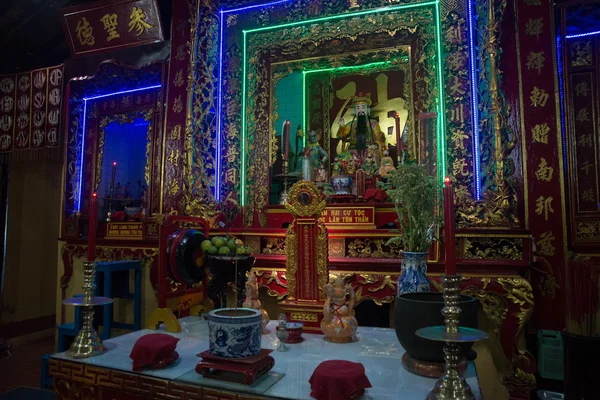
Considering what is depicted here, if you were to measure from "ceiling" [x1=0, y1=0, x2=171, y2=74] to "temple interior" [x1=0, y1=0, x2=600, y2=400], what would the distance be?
0.03 meters

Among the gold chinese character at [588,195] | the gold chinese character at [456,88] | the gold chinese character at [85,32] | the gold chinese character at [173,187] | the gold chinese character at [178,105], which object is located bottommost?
the gold chinese character at [588,195]

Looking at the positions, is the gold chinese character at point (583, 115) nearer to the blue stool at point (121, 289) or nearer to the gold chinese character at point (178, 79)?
the gold chinese character at point (178, 79)

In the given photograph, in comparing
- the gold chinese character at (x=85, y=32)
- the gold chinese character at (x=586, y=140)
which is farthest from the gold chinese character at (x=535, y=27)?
the gold chinese character at (x=85, y=32)

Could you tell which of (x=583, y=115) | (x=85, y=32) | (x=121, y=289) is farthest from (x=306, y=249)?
(x=85, y=32)

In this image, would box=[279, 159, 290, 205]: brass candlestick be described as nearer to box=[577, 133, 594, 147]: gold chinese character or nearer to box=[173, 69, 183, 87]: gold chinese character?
box=[173, 69, 183, 87]: gold chinese character

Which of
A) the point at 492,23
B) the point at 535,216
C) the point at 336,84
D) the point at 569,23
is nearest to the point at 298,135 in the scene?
the point at 336,84

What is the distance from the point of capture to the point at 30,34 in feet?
15.3

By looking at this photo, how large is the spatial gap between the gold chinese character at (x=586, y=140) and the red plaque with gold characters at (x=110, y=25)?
3576 mm

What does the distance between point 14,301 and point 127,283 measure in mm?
2017

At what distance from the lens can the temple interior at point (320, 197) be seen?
4.17 feet

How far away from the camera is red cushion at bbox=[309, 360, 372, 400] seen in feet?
3.47

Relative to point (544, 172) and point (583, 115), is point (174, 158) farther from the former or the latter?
point (583, 115)

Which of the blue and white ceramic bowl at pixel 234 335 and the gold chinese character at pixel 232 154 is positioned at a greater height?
the gold chinese character at pixel 232 154

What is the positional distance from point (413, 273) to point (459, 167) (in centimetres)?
121
